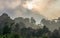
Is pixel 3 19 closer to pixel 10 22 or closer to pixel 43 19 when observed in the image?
pixel 10 22

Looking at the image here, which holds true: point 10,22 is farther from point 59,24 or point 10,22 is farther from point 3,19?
point 59,24

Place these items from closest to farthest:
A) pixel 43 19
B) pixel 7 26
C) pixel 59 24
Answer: pixel 7 26
pixel 59 24
pixel 43 19

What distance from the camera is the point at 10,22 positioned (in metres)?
62.5

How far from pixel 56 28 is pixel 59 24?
425cm

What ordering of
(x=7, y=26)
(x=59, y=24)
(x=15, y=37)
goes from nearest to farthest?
(x=15, y=37), (x=7, y=26), (x=59, y=24)

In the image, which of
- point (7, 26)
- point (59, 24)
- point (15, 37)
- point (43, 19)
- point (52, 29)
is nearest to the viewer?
point (15, 37)

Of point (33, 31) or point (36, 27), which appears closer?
point (33, 31)

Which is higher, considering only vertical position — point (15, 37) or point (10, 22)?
point (10, 22)

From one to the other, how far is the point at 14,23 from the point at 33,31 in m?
8.28

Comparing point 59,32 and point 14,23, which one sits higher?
point 14,23

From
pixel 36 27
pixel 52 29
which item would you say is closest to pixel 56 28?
pixel 52 29

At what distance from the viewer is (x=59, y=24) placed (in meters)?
67.4

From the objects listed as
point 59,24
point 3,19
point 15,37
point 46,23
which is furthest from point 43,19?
point 15,37

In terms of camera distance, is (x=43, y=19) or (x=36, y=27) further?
(x=43, y=19)
